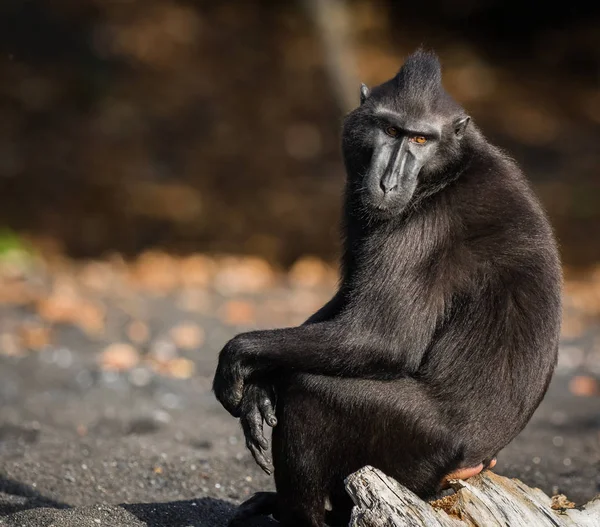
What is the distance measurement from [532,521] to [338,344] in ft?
3.45

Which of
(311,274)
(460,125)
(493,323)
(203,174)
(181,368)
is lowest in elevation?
(181,368)

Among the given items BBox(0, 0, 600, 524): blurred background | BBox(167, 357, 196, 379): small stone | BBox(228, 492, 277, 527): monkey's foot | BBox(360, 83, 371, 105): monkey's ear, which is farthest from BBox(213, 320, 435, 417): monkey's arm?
BBox(167, 357, 196, 379): small stone

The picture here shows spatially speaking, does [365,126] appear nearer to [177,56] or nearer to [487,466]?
[487,466]

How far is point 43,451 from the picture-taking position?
596 centimetres

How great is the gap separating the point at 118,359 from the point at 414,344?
15.1ft

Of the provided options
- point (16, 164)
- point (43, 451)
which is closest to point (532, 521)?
point (43, 451)

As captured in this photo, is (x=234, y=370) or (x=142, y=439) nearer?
(x=234, y=370)

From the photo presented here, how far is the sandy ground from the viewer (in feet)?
16.1

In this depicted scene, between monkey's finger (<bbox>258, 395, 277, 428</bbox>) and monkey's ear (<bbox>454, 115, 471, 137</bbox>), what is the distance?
1463 mm

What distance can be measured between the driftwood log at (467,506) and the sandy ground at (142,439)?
102 centimetres

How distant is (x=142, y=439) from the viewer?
648 centimetres

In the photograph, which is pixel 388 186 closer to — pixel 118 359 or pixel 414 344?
pixel 414 344

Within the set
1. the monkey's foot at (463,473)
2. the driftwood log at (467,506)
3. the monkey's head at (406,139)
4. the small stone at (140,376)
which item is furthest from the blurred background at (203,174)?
Answer: the monkey's head at (406,139)

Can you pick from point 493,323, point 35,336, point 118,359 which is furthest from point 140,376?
point 493,323
